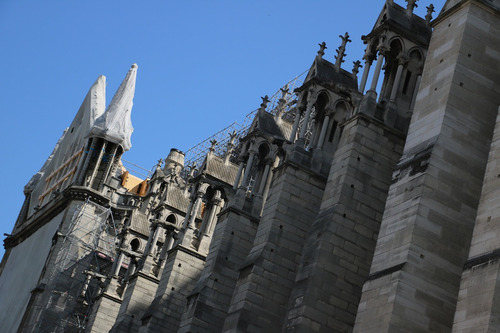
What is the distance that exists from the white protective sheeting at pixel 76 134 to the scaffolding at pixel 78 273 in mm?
8543

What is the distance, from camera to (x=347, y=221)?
30.8 meters

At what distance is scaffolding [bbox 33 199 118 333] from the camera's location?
57.4 metres

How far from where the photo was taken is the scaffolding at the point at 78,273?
2259 inches

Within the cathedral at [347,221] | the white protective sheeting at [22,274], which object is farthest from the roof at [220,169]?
the white protective sheeting at [22,274]

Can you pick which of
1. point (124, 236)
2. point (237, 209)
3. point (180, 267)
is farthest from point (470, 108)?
point (124, 236)

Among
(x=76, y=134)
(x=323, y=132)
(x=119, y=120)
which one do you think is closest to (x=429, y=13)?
(x=323, y=132)

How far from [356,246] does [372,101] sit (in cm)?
505

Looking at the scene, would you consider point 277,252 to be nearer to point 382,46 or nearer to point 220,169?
point 382,46

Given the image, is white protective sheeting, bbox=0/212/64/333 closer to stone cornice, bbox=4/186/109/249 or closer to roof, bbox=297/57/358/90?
stone cornice, bbox=4/186/109/249

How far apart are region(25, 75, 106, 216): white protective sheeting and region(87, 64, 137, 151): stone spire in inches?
99.0

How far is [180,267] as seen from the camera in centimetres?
4484

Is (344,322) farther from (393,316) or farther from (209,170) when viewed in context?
(209,170)

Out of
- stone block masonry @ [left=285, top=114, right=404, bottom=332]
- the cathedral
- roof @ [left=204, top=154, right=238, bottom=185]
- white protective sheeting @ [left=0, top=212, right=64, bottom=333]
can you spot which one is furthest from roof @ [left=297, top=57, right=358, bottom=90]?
white protective sheeting @ [left=0, top=212, right=64, bottom=333]

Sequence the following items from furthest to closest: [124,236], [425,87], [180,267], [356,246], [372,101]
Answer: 1. [124,236]
2. [180,267]
3. [372,101]
4. [356,246]
5. [425,87]
